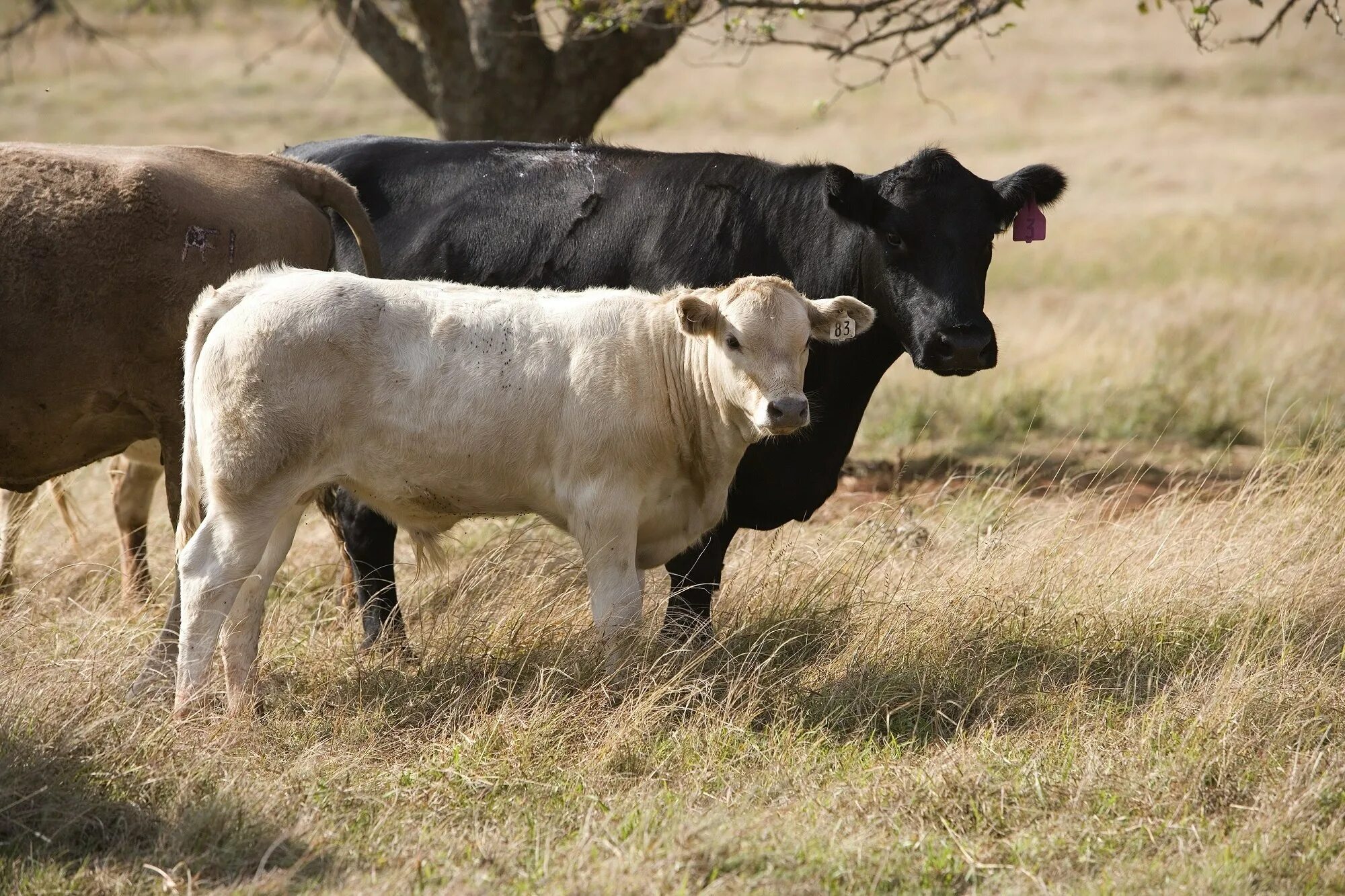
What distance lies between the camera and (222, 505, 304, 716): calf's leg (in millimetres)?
5078

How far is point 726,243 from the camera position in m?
6.11

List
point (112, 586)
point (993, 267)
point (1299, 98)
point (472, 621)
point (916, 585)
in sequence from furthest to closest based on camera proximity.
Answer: point (1299, 98)
point (993, 267)
point (112, 586)
point (916, 585)
point (472, 621)

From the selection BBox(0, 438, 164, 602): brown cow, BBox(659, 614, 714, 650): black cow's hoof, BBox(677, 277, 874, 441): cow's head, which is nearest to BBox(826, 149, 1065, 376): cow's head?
BBox(677, 277, 874, 441): cow's head

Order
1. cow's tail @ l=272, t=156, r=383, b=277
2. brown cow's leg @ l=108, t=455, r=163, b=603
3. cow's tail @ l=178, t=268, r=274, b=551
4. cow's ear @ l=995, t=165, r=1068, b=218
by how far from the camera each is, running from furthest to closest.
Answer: brown cow's leg @ l=108, t=455, r=163, b=603 → cow's ear @ l=995, t=165, r=1068, b=218 → cow's tail @ l=272, t=156, r=383, b=277 → cow's tail @ l=178, t=268, r=274, b=551

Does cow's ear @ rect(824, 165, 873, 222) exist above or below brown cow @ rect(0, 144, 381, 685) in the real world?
above

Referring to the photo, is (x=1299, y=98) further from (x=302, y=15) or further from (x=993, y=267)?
(x=302, y=15)

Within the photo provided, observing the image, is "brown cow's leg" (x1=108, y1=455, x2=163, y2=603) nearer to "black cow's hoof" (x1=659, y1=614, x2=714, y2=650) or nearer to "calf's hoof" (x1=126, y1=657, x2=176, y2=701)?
"calf's hoof" (x1=126, y1=657, x2=176, y2=701)

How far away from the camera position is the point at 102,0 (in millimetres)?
42281

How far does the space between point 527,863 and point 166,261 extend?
8.67ft

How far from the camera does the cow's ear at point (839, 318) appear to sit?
5105 millimetres

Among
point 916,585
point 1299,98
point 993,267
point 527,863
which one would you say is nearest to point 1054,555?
point 916,585

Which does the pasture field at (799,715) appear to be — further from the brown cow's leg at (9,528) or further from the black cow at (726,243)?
the black cow at (726,243)

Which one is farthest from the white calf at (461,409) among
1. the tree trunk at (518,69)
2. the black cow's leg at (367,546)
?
the tree trunk at (518,69)

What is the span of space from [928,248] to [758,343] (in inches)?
49.2
